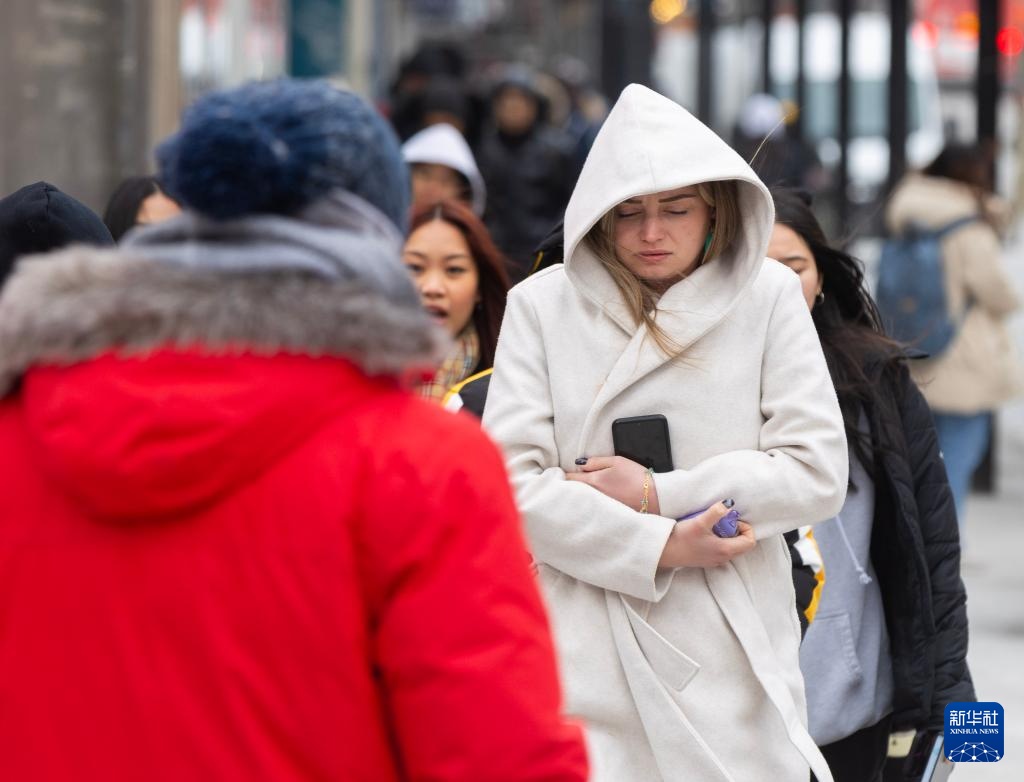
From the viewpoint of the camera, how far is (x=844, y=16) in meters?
16.3

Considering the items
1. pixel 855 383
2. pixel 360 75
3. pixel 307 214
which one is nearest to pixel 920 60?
pixel 360 75

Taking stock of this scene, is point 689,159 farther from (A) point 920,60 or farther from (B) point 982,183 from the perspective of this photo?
(A) point 920,60

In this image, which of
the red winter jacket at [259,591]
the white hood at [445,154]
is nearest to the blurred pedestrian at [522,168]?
the white hood at [445,154]

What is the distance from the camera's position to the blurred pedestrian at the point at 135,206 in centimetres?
500

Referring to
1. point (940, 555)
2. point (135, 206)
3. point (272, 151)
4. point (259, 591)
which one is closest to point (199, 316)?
point (272, 151)

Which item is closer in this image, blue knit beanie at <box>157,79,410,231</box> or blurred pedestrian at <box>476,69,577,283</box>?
blue knit beanie at <box>157,79,410,231</box>

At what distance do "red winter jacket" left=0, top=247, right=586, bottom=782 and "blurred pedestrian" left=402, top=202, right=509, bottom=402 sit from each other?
9.44ft

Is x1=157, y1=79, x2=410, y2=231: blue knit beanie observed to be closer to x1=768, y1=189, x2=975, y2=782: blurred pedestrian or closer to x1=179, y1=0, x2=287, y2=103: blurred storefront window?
x1=768, y1=189, x2=975, y2=782: blurred pedestrian

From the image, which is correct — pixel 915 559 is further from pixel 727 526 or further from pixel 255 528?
pixel 255 528

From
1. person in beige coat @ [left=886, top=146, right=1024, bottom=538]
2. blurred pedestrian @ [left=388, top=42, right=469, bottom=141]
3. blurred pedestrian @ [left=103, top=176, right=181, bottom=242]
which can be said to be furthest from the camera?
blurred pedestrian @ [left=388, top=42, right=469, bottom=141]

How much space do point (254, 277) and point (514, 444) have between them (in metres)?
1.21

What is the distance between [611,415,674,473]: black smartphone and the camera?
3131 mm

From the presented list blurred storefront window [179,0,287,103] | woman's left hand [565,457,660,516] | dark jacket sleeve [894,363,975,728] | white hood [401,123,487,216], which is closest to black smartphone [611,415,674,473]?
woman's left hand [565,457,660,516]

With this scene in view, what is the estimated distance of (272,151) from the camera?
197 centimetres
